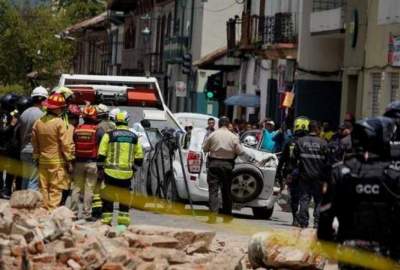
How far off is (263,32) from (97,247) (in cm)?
3123

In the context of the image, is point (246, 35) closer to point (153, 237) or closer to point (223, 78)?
point (223, 78)

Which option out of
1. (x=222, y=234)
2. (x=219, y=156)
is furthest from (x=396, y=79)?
(x=222, y=234)

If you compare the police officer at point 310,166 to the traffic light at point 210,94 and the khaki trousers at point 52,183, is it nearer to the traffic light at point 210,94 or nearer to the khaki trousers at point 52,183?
the khaki trousers at point 52,183

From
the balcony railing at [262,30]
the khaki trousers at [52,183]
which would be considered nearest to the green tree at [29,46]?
A: the balcony railing at [262,30]

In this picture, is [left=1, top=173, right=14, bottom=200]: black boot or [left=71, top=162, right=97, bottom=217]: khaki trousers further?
[left=1, top=173, right=14, bottom=200]: black boot

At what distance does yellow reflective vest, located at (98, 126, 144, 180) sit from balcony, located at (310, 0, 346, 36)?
1940cm

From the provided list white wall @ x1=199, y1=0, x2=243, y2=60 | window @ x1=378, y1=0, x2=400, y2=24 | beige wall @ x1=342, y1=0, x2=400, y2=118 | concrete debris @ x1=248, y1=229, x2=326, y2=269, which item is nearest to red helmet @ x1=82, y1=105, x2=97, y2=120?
concrete debris @ x1=248, y1=229, x2=326, y2=269

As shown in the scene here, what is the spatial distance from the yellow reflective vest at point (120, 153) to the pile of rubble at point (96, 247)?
70.1 inches

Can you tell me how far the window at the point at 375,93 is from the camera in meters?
32.5

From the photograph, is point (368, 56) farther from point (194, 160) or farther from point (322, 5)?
point (194, 160)

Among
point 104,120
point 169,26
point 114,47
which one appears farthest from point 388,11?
point 114,47

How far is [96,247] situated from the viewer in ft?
41.5

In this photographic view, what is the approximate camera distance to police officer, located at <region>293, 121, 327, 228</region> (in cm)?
1886

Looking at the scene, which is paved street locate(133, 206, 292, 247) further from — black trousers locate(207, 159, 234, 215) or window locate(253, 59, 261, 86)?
window locate(253, 59, 261, 86)
